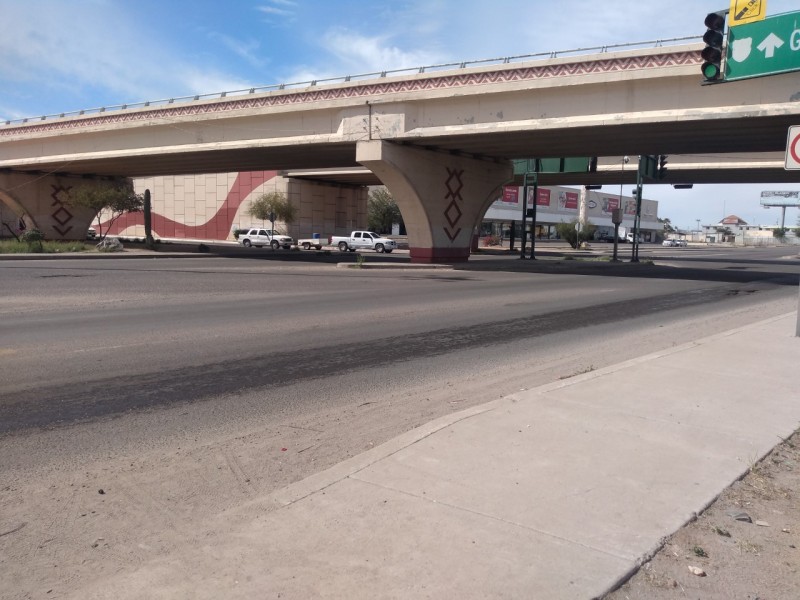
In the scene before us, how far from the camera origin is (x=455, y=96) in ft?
94.0

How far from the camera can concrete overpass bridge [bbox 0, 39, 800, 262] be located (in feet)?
78.9

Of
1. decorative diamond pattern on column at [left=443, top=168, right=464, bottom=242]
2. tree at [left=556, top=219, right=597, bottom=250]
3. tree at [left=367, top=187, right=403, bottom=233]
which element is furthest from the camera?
tree at [left=367, top=187, right=403, bottom=233]

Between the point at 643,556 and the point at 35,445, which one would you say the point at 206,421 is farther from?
the point at 643,556

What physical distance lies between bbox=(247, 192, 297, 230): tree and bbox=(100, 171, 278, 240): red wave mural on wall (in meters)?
3.72

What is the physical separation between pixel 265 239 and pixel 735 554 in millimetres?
56035

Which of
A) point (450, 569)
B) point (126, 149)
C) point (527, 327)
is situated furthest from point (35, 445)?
point (126, 149)

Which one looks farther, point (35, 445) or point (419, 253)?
point (419, 253)

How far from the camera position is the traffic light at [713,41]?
14352 millimetres

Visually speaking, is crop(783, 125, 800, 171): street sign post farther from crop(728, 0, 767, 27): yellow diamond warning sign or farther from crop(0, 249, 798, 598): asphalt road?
crop(728, 0, 767, 27): yellow diamond warning sign

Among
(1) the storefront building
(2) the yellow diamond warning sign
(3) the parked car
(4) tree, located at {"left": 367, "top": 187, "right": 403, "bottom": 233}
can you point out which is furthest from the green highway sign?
(4) tree, located at {"left": 367, "top": 187, "right": 403, "bottom": 233}

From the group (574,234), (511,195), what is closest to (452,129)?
(574,234)

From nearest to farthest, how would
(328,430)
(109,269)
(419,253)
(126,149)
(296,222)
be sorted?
(328,430)
(109,269)
(419,253)
(126,149)
(296,222)

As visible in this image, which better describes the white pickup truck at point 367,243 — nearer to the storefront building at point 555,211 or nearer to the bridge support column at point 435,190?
the bridge support column at point 435,190

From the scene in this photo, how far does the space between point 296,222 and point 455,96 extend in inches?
1609
